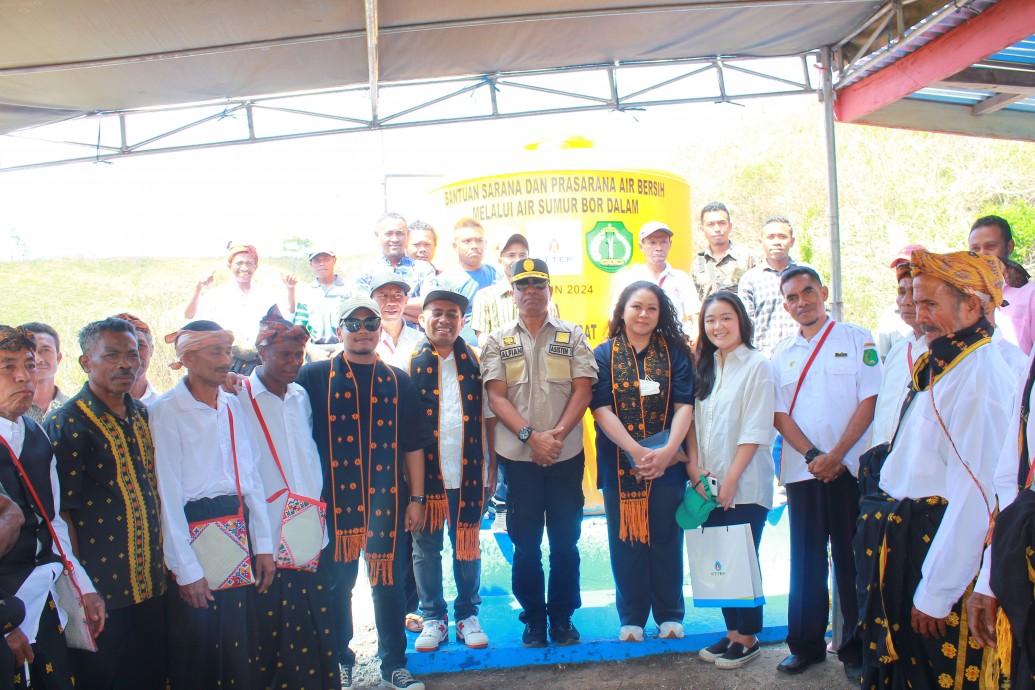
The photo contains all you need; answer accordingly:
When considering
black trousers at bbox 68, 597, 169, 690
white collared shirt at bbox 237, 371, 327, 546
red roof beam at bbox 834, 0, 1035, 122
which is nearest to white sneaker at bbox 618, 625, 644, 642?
white collared shirt at bbox 237, 371, 327, 546

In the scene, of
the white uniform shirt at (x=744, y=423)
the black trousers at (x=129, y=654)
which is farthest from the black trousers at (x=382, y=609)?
the white uniform shirt at (x=744, y=423)

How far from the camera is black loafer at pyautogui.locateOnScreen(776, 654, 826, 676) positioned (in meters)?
4.14

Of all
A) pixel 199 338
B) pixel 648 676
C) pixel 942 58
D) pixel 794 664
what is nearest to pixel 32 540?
pixel 199 338

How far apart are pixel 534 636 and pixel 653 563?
0.78 m

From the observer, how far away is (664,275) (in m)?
6.23

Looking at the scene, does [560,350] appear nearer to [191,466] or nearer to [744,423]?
[744,423]

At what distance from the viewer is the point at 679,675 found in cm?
422

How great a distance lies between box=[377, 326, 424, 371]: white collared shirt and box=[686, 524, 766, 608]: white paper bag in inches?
79.5

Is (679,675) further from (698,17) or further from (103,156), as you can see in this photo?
(103,156)

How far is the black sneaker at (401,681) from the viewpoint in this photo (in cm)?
408

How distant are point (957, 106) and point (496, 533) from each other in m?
6.15

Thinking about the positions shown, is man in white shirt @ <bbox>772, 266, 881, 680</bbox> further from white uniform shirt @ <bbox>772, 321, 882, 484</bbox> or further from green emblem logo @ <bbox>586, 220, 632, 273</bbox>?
green emblem logo @ <bbox>586, 220, 632, 273</bbox>

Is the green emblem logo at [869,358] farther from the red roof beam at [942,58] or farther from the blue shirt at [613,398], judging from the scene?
the red roof beam at [942,58]

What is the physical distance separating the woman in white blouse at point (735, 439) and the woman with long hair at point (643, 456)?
15cm
